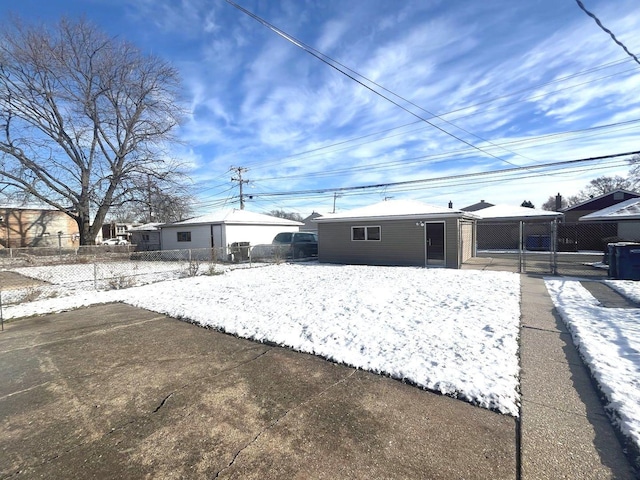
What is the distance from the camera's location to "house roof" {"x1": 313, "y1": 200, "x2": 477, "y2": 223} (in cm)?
1283

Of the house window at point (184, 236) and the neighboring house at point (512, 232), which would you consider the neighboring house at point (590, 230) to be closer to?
the neighboring house at point (512, 232)

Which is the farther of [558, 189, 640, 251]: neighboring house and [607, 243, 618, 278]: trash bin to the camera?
[558, 189, 640, 251]: neighboring house

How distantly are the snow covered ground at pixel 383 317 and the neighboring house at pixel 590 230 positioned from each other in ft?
49.4

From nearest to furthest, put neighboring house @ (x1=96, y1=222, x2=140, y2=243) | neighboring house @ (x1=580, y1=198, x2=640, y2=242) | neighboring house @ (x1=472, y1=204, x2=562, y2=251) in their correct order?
neighboring house @ (x1=580, y1=198, x2=640, y2=242), neighboring house @ (x1=472, y1=204, x2=562, y2=251), neighboring house @ (x1=96, y1=222, x2=140, y2=243)

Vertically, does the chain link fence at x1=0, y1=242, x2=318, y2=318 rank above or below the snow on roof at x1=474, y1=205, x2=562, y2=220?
below

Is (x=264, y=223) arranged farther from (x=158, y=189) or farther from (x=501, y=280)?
(x=501, y=280)

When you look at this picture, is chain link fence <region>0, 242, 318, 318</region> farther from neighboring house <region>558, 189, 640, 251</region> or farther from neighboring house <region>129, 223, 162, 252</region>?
neighboring house <region>558, 189, 640, 251</region>

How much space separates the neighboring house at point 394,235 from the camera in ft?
42.1

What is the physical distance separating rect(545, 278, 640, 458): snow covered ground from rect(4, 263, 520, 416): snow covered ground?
0.75m

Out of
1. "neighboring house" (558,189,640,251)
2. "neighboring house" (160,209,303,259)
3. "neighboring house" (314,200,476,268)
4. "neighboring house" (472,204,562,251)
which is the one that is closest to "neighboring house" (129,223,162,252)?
"neighboring house" (160,209,303,259)

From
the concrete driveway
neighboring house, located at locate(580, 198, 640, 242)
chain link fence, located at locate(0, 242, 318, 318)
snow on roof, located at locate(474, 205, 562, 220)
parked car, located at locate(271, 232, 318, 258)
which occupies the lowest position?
the concrete driveway

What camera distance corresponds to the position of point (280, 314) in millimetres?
5883

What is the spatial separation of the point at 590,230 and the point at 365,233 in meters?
16.6

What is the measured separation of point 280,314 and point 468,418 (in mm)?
3811
